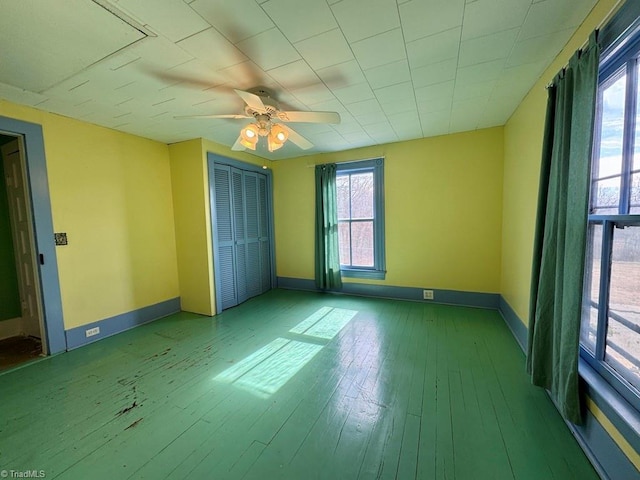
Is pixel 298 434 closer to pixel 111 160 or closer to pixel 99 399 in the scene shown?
pixel 99 399

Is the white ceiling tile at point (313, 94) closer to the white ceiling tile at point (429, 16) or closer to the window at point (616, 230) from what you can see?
the white ceiling tile at point (429, 16)

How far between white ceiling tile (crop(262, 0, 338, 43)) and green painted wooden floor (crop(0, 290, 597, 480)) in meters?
2.44

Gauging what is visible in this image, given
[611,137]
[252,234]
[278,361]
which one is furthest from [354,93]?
[252,234]

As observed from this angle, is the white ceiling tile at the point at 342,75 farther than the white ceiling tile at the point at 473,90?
No

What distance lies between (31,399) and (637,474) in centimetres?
364

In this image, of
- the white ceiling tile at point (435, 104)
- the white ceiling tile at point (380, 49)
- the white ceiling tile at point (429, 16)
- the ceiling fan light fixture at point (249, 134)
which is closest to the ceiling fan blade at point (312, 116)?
the ceiling fan light fixture at point (249, 134)

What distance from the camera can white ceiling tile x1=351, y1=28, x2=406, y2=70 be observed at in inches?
63.1

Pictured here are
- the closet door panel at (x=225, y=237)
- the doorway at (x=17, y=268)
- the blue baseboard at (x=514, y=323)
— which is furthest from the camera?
the closet door panel at (x=225, y=237)

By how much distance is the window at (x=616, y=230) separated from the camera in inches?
48.5

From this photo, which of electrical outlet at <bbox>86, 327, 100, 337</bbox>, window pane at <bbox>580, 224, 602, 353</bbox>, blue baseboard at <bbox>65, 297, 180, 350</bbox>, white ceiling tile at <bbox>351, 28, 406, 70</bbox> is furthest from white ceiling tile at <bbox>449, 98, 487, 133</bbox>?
electrical outlet at <bbox>86, 327, 100, 337</bbox>

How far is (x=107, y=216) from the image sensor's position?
304 centimetres

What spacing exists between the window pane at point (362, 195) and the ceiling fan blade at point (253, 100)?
2.43 metres

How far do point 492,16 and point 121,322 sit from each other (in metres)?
4.50

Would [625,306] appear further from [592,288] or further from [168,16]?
[168,16]
